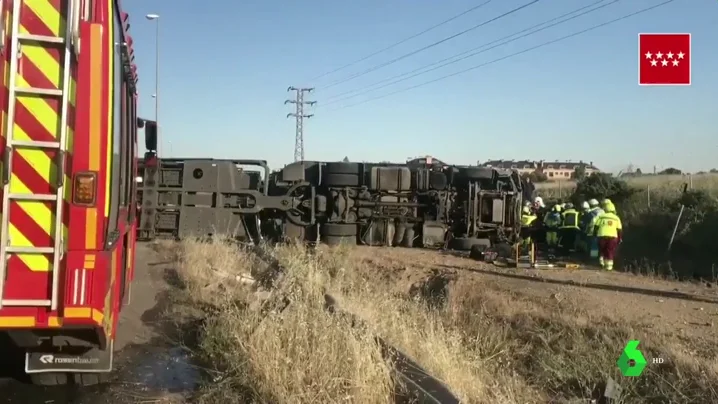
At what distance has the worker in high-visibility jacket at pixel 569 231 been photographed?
20.8m

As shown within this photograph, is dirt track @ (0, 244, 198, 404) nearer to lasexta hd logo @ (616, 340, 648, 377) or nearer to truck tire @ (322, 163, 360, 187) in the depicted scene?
lasexta hd logo @ (616, 340, 648, 377)

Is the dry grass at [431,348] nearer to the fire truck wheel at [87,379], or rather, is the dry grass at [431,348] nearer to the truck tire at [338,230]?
the fire truck wheel at [87,379]

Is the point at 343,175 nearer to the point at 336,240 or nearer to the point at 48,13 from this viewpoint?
the point at 336,240

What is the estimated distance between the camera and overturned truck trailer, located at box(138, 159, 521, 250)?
1883cm

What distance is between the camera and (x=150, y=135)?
8.93 m

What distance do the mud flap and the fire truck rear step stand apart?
2.82 feet

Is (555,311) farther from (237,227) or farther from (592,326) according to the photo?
(237,227)

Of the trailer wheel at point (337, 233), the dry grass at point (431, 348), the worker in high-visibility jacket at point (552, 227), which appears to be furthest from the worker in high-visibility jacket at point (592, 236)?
the dry grass at point (431, 348)

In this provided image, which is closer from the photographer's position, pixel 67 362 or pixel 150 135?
pixel 67 362

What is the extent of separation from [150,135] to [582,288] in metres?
7.60

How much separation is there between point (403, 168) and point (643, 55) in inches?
317

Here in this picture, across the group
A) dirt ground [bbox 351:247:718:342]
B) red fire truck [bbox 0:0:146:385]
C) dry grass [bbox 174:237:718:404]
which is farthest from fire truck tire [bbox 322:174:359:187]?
red fire truck [bbox 0:0:146:385]

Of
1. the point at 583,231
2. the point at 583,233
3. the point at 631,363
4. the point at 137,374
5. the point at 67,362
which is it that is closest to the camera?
the point at 67,362

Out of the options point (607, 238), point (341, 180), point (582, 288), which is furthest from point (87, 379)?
point (341, 180)
